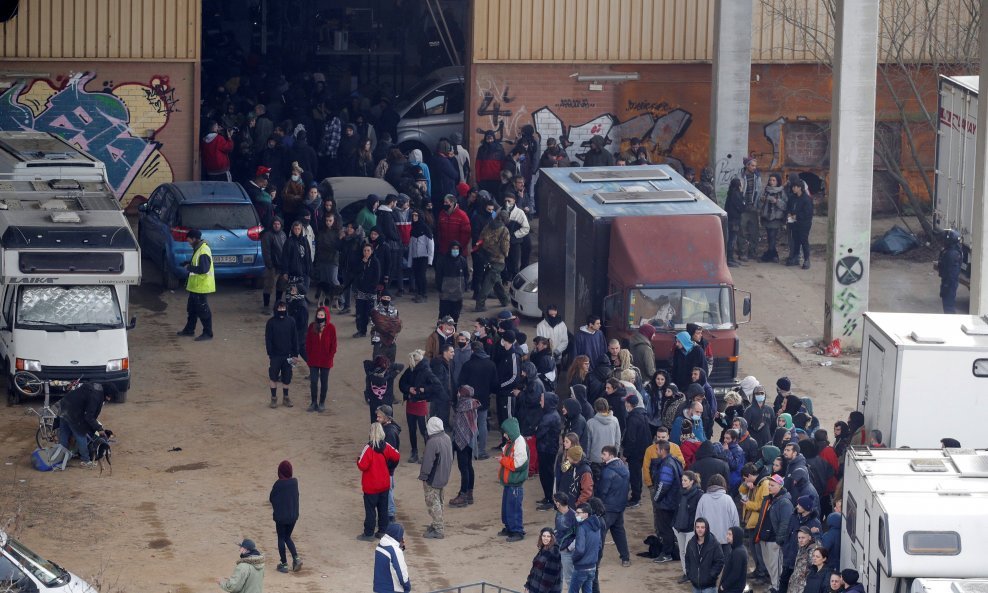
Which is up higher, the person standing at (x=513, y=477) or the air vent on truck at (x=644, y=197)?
the air vent on truck at (x=644, y=197)

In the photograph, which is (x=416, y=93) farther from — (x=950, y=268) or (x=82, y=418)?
(x=82, y=418)

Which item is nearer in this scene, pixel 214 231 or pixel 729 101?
pixel 214 231

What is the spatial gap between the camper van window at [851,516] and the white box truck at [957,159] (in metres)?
12.4

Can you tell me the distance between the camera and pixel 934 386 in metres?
16.7

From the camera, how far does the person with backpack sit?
19719 millimetres

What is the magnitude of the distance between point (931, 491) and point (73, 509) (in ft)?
30.7

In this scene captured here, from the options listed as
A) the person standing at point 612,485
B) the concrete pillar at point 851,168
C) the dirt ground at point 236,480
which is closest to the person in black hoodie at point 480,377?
the dirt ground at point 236,480

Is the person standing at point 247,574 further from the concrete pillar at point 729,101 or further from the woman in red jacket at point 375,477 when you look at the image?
the concrete pillar at point 729,101

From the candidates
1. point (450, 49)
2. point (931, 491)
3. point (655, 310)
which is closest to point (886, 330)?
point (931, 491)

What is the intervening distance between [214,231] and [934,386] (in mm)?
13406

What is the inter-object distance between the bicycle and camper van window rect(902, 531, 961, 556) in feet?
33.4

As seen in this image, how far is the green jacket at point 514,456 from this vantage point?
702 inches

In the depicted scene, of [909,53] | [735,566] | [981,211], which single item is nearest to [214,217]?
[981,211]

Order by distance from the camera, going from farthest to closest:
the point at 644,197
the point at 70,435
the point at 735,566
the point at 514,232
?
the point at 514,232 → the point at 644,197 → the point at 70,435 → the point at 735,566
